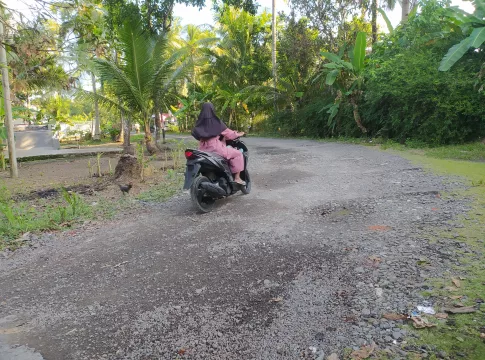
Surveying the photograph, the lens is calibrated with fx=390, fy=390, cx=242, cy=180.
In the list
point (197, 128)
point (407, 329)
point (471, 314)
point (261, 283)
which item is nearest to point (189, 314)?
point (261, 283)

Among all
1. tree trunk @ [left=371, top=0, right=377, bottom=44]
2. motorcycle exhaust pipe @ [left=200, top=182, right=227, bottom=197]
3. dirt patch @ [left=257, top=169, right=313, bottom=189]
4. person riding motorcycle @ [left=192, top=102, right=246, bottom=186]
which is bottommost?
dirt patch @ [left=257, top=169, right=313, bottom=189]

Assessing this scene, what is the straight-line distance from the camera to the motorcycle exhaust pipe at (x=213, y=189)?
5.23m

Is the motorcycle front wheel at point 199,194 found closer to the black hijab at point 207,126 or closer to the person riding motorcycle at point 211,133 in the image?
the person riding motorcycle at point 211,133

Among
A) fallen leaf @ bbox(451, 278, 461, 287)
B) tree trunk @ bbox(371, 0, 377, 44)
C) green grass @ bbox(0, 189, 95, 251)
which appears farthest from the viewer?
tree trunk @ bbox(371, 0, 377, 44)

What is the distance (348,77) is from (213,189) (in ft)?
37.5

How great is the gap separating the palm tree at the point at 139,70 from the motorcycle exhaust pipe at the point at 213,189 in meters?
5.49

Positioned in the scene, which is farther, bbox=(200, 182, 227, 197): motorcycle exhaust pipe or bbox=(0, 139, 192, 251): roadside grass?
bbox=(200, 182, 227, 197): motorcycle exhaust pipe

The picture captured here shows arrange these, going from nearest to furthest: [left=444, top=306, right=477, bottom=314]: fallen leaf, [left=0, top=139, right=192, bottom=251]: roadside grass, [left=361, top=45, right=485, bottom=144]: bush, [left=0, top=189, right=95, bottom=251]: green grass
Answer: [left=444, top=306, right=477, bottom=314]: fallen leaf
[left=0, top=189, right=95, bottom=251]: green grass
[left=0, top=139, right=192, bottom=251]: roadside grass
[left=361, top=45, right=485, bottom=144]: bush

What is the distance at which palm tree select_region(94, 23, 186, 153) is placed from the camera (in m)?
9.67

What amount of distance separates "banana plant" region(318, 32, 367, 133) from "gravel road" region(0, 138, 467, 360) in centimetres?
888

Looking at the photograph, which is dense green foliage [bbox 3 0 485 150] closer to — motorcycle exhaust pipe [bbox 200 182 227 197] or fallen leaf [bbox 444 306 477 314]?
motorcycle exhaust pipe [bbox 200 182 227 197]

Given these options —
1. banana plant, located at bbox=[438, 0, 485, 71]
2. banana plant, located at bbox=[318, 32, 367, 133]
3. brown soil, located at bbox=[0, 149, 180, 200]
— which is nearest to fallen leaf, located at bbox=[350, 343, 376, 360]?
brown soil, located at bbox=[0, 149, 180, 200]

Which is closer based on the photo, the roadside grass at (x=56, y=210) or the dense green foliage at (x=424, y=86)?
the roadside grass at (x=56, y=210)

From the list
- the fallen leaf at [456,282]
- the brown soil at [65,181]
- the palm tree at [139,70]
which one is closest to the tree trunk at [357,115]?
the palm tree at [139,70]
